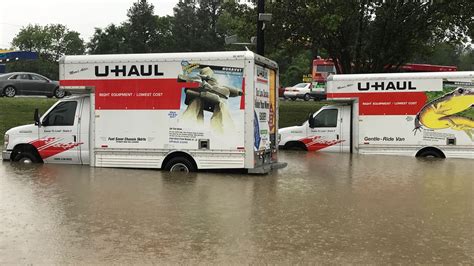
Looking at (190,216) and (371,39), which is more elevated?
(371,39)

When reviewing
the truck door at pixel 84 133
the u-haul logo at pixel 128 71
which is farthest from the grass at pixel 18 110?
the u-haul logo at pixel 128 71

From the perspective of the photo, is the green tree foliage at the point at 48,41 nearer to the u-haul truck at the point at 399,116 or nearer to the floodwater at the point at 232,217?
the u-haul truck at the point at 399,116

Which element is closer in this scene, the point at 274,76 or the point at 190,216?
the point at 190,216

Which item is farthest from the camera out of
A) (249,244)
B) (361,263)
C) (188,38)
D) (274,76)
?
(188,38)

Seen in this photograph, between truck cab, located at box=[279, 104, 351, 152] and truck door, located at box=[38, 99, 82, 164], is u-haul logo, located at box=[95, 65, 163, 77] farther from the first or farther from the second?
truck cab, located at box=[279, 104, 351, 152]

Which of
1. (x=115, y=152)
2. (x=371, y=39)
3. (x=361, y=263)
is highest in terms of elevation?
(x=371, y=39)

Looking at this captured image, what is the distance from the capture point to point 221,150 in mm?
10656

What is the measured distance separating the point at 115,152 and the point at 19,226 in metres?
4.60

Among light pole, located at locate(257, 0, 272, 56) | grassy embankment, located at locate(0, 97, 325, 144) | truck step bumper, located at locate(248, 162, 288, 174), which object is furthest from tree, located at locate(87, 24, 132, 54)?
truck step bumper, located at locate(248, 162, 288, 174)

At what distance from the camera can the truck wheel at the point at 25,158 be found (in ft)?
39.7

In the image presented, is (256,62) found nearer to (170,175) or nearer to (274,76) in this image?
(274,76)

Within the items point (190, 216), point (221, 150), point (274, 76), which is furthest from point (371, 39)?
point (190, 216)

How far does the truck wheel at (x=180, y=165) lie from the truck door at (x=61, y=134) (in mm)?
2218

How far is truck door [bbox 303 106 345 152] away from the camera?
15.5 m
